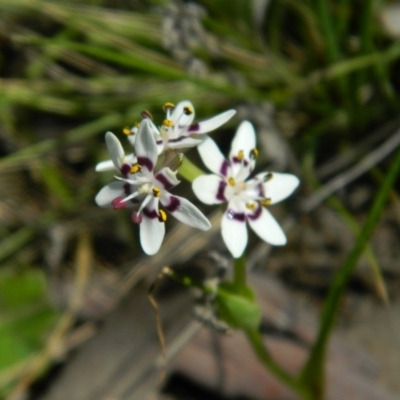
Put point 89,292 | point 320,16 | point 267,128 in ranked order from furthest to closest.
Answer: point 89,292
point 267,128
point 320,16

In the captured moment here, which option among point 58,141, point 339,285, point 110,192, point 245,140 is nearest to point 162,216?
point 110,192

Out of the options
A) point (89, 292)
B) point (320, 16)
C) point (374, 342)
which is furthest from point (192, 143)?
point (89, 292)

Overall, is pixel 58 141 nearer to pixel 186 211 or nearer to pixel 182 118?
pixel 182 118

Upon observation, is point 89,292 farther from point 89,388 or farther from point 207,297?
point 207,297

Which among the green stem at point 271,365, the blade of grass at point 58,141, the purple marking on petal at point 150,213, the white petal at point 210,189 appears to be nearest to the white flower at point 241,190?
the white petal at point 210,189

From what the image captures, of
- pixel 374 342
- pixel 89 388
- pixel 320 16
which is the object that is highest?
pixel 320 16

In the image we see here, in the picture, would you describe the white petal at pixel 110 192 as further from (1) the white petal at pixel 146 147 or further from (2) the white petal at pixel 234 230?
(2) the white petal at pixel 234 230

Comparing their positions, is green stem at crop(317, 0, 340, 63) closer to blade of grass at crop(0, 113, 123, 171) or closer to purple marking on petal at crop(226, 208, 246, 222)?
blade of grass at crop(0, 113, 123, 171)
